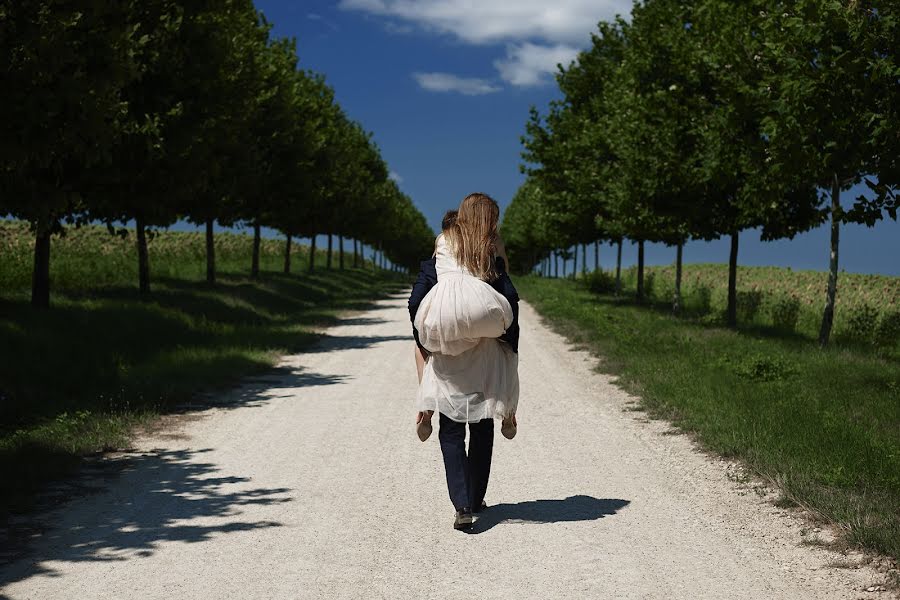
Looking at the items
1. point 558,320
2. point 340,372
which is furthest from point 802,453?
point 558,320

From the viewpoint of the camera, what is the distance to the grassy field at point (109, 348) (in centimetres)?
896

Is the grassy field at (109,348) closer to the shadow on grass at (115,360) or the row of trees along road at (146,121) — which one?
the shadow on grass at (115,360)

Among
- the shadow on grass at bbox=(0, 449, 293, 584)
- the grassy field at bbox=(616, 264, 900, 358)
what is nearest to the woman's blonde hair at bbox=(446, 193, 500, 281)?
the shadow on grass at bbox=(0, 449, 293, 584)

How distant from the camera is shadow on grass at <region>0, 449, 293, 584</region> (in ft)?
17.9

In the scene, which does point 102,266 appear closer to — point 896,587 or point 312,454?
point 312,454

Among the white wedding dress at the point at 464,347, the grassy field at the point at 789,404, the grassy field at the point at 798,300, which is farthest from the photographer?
the grassy field at the point at 798,300

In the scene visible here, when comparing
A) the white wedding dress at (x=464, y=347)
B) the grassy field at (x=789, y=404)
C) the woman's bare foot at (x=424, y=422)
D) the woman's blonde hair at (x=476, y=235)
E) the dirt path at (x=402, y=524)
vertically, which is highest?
the woman's blonde hair at (x=476, y=235)

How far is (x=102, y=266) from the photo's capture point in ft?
94.2

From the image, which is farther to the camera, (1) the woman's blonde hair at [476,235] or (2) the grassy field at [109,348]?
(2) the grassy field at [109,348]

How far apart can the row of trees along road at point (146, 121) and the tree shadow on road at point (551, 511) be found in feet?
26.9

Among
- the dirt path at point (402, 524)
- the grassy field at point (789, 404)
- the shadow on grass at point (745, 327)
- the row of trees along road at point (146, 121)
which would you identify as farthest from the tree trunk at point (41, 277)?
the shadow on grass at point (745, 327)

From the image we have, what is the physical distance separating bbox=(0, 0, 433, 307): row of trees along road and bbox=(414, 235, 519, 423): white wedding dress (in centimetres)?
746

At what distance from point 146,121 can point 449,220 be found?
1378 centimetres

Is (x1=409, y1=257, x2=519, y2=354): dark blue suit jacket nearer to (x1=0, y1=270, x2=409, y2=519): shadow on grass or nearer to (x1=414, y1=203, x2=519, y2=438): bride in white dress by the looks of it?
(x1=414, y1=203, x2=519, y2=438): bride in white dress
